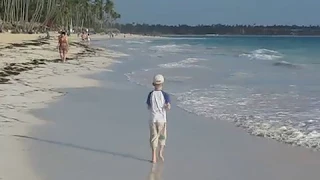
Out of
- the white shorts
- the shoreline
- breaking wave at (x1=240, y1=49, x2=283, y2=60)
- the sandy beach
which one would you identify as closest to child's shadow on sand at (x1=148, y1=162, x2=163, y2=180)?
the sandy beach

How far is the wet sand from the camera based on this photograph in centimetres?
669

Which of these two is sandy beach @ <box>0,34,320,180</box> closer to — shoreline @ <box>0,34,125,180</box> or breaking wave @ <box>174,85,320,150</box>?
shoreline @ <box>0,34,125,180</box>

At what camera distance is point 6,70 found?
19281mm

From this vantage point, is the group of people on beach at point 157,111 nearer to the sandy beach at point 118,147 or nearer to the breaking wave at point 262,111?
the sandy beach at point 118,147

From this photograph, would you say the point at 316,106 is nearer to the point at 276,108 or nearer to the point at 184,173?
the point at 276,108

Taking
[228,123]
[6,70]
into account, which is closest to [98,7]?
[6,70]

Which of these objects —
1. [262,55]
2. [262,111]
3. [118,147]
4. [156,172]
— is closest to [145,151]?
[118,147]

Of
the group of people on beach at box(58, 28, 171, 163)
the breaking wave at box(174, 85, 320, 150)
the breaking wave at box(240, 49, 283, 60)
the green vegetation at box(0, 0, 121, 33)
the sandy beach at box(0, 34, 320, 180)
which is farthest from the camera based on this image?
the green vegetation at box(0, 0, 121, 33)

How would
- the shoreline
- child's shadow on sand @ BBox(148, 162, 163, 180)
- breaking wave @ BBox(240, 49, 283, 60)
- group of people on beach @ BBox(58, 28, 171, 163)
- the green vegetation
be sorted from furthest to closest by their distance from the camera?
the green vegetation
breaking wave @ BBox(240, 49, 283, 60)
group of people on beach @ BBox(58, 28, 171, 163)
the shoreline
child's shadow on sand @ BBox(148, 162, 163, 180)

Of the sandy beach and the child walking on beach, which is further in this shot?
the child walking on beach

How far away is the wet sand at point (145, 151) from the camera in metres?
6.69

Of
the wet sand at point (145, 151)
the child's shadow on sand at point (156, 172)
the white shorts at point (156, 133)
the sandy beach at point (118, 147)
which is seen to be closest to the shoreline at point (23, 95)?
the sandy beach at point (118, 147)

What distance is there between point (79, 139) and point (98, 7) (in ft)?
423

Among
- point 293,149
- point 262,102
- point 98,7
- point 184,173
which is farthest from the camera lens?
point 98,7
